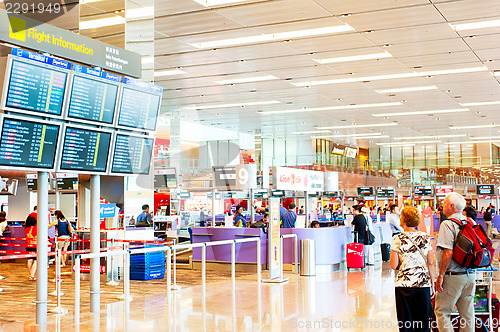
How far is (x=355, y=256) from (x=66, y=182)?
26.7 feet

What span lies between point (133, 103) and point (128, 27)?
2518mm

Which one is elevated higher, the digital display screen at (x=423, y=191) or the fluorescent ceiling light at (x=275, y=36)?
the fluorescent ceiling light at (x=275, y=36)

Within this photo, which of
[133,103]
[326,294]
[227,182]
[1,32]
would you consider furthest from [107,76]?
[227,182]

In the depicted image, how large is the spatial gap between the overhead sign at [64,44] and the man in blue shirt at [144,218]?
2711mm

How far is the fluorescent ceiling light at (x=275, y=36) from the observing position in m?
11.7

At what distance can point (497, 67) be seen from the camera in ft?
48.6

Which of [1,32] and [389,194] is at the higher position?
[1,32]

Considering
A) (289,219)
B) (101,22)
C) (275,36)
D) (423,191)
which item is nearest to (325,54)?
(275,36)

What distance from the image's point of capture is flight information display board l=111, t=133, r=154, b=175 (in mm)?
8164

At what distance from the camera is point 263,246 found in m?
13.5

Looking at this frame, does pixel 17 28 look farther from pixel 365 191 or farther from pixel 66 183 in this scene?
pixel 365 191

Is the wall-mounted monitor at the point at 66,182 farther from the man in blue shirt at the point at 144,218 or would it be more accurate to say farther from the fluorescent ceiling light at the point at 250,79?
the man in blue shirt at the point at 144,218

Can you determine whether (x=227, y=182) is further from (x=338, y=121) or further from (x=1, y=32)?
(x=338, y=121)

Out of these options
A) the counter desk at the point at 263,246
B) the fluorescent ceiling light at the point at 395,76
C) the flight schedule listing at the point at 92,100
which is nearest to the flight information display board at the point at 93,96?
the flight schedule listing at the point at 92,100
